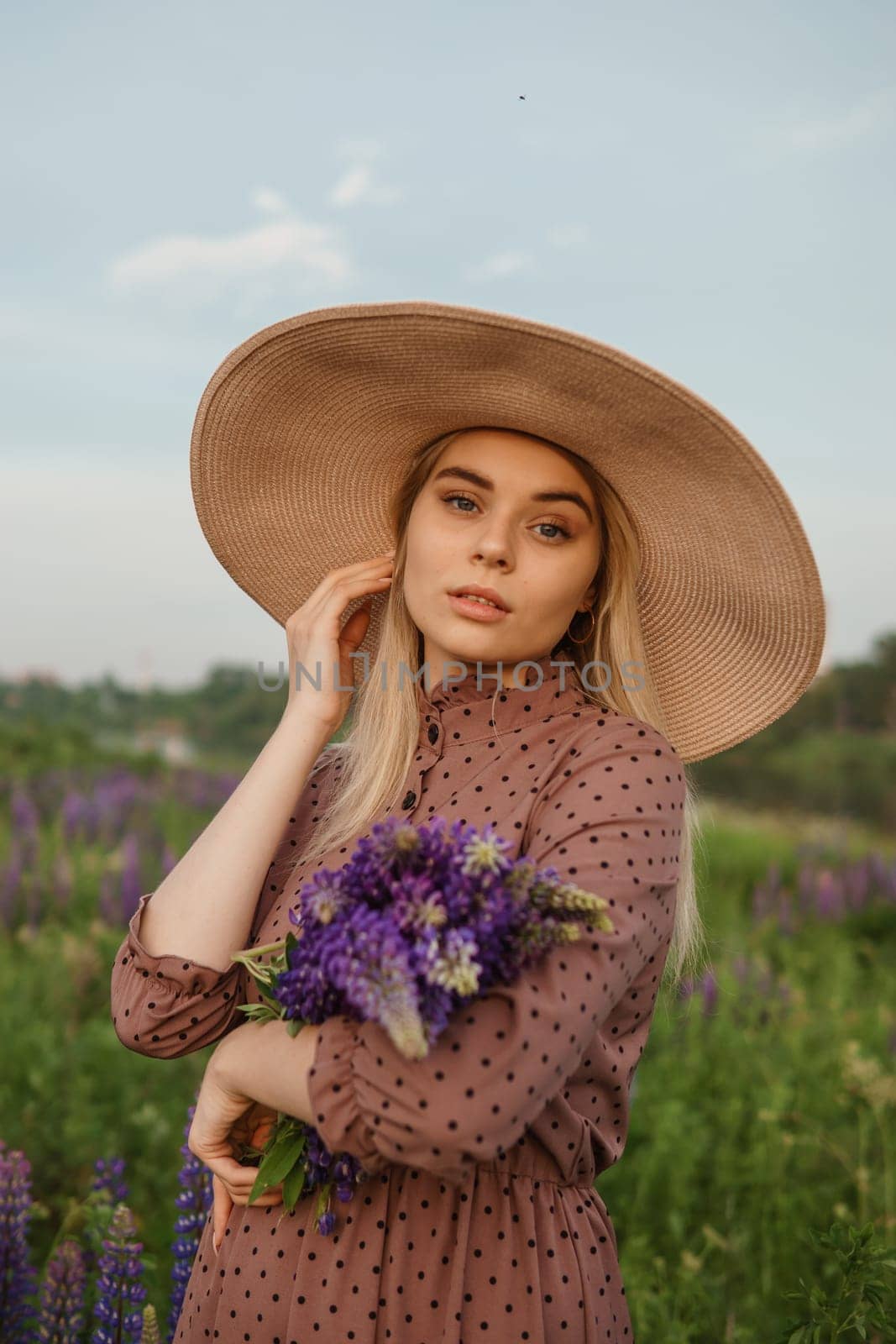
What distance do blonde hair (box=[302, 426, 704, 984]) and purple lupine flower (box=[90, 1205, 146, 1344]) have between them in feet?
3.07

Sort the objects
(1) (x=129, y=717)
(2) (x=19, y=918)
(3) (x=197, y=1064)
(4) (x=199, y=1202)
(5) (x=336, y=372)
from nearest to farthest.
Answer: (5) (x=336, y=372) < (4) (x=199, y=1202) < (3) (x=197, y=1064) < (2) (x=19, y=918) < (1) (x=129, y=717)

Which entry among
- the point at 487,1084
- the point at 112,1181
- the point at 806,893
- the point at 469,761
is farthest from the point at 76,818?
the point at 487,1084

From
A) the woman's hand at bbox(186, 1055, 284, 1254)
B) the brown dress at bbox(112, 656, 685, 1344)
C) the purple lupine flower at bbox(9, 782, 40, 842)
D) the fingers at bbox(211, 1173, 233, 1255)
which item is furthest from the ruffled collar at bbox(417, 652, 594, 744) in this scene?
the purple lupine flower at bbox(9, 782, 40, 842)

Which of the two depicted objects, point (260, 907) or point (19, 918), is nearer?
point (260, 907)

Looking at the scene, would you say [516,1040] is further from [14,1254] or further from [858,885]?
[858,885]

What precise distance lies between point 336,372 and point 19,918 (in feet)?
15.6

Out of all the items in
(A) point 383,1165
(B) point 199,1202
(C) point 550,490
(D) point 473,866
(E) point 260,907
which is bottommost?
(B) point 199,1202

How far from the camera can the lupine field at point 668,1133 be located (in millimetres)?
2670

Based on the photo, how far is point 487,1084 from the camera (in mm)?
1436

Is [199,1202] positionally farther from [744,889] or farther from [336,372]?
[744,889]

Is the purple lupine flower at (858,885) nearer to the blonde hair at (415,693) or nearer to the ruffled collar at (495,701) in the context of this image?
the blonde hair at (415,693)

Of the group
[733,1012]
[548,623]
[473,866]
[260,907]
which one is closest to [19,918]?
[733,1012]

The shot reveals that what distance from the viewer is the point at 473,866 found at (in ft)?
4.65

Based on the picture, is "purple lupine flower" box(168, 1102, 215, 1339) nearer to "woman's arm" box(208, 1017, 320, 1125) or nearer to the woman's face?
"woman's arm" box(208, 1017, 320, 1125)
